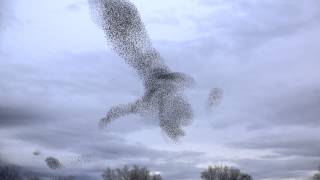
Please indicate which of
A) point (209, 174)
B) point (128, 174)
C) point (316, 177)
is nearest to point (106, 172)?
point (128, 174)

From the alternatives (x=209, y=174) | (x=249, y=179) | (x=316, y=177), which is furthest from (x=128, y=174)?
(x=316, y=177)

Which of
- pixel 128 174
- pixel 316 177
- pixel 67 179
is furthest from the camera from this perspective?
pixel 67 179

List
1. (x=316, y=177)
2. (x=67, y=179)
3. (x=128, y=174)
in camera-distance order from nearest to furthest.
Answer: (x=128, y=174), (x=316, y=177), (x=67, y=179)

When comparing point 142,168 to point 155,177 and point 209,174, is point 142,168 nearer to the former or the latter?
point 155,177

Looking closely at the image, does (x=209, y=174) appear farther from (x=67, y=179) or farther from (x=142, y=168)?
(x=67, y=179)

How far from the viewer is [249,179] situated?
16762cm

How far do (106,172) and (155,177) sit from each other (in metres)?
13.5

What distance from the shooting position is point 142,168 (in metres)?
150

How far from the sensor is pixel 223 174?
545 ft

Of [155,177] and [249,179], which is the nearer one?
[155,177]

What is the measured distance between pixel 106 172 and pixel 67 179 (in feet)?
165

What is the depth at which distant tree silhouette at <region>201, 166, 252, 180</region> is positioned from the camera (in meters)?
164

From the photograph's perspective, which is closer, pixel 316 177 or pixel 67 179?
pixel 316 177

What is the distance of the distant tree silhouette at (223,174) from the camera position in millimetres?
164000
